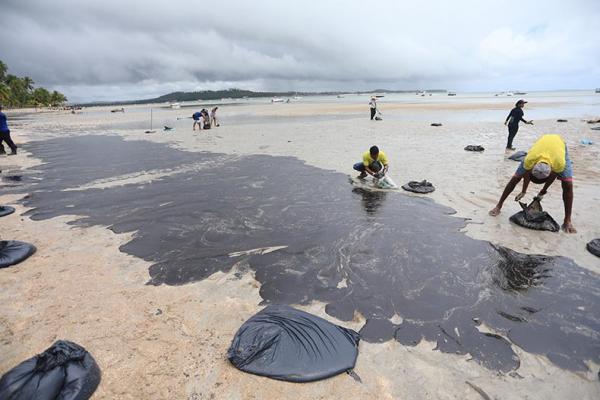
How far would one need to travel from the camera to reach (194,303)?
4.15 metres

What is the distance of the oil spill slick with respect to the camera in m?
3.73

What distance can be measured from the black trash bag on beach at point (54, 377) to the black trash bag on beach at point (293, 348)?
1.27m

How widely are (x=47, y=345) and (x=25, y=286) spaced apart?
1.59 m

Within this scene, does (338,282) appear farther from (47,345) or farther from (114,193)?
(114,193)

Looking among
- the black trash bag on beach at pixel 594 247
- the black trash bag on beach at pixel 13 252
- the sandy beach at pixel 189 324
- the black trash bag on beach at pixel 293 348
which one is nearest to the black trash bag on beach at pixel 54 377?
the sandy beach at pixel 189 324

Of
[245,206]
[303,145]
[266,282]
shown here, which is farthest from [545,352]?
[303,145]

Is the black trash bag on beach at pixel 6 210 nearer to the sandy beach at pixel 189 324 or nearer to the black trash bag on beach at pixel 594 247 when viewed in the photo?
the sandy beach at pixel 189 324

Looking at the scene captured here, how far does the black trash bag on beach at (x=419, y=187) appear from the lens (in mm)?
8586

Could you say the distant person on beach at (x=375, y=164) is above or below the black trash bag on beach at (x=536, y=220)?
above

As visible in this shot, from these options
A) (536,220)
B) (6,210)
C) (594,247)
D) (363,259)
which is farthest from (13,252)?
(594,247)

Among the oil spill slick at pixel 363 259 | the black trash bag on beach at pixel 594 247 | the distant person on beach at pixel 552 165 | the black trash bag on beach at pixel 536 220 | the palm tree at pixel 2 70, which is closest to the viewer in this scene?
the oil spill slick at pixel 363 259

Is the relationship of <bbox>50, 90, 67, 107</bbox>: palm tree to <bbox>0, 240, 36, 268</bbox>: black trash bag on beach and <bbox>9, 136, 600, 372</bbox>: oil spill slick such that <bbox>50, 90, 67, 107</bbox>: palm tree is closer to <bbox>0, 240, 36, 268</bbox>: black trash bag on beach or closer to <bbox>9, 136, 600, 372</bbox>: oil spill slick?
<bbox>9, 136, 600, 372</bbox>: oil spill slick

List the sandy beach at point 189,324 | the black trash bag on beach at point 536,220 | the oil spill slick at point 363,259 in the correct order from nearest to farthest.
Result: the sandy beach at point 189,324 < the oil spill slick at point 363,259 < the black trash bag on beach at point 536,220

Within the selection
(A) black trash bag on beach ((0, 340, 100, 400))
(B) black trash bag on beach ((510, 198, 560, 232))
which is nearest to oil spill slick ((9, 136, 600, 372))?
Result: (B) black trash bag on beach ((510, 198, 560, 232))
